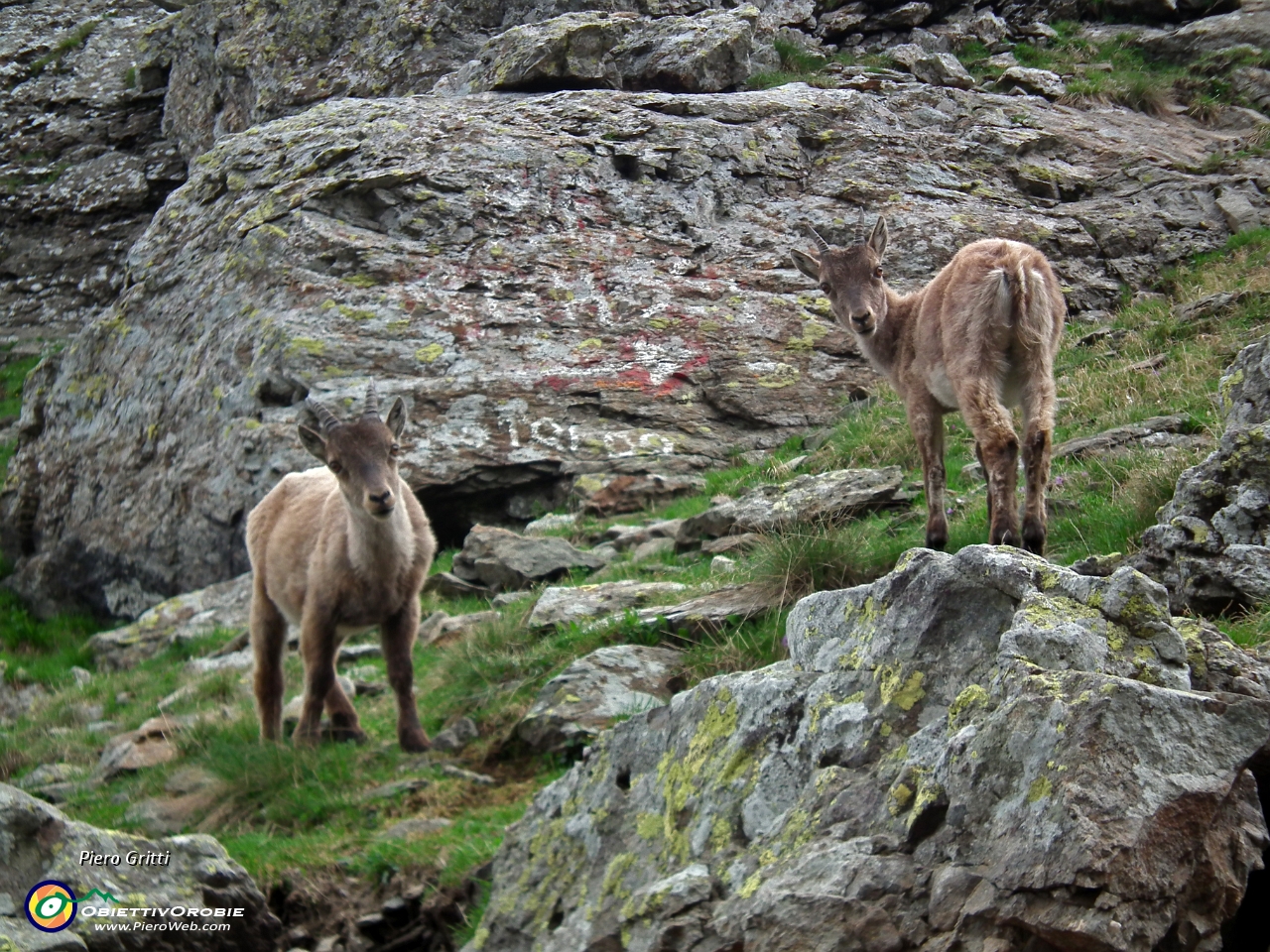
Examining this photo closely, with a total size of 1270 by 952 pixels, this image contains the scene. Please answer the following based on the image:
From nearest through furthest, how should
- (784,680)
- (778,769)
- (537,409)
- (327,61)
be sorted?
(778,769) → (784,680) → (537,409) → (327,61)

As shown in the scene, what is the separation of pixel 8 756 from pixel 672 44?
45.7 feet

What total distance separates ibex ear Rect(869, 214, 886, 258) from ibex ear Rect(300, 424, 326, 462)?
550 cm

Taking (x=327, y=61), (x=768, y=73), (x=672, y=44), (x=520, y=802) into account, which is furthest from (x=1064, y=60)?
(x=520, y=802)

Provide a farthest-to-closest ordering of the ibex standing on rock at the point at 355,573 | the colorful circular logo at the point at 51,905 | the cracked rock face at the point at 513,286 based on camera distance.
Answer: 1. the cracked rock face at the point at 513,286
2. the ibex standing on rock at the point at 355,573
3. the colorful circular logo at the point at 51,905

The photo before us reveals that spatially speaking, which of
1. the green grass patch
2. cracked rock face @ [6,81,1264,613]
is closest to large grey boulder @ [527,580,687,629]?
cracked rock face @ [6,81,1264,613]

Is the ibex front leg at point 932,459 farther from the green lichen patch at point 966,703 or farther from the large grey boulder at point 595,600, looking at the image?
the green lichen patch at point 966,703

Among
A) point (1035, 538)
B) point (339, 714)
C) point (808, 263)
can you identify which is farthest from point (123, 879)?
point (808, 263)

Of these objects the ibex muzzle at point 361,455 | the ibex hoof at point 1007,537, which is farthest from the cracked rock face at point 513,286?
the ibex hoof at point 1007,537

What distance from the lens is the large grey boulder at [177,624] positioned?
12.0 meters

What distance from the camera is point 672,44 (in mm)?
18312

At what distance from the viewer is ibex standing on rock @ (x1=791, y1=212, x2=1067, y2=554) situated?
7.58 m

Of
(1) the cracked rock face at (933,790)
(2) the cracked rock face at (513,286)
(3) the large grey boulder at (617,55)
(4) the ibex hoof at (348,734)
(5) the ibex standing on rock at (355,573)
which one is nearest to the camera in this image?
(1) the cracked rock face at (933,790)

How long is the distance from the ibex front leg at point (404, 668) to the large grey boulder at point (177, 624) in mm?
4441

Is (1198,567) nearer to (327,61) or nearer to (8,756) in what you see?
(8,756)
